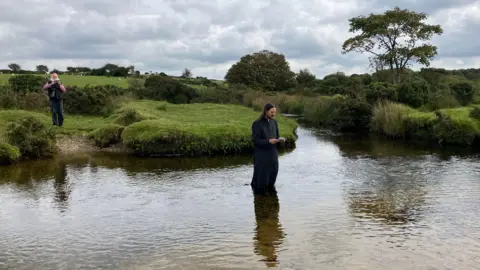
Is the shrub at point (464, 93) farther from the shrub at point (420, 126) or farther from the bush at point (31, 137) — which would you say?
the bush at point (31, 137)

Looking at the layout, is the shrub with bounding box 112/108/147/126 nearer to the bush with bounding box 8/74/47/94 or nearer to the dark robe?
the dark robe

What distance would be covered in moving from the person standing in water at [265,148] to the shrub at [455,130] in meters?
12.7

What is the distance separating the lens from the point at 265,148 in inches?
470

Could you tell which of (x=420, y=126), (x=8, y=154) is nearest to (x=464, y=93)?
(x=420, y=126)

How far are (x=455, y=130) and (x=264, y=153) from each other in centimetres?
1332

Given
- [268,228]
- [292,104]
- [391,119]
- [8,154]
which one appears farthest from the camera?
[292,104]

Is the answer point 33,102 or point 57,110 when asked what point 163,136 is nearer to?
point 57,110

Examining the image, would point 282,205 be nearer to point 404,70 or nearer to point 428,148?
point 428,148

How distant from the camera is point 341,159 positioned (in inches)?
726

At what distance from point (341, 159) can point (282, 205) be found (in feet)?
25.7

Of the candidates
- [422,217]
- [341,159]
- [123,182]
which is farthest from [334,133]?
[422,217]

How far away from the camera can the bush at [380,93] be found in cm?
2980

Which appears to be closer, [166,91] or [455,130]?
[455,130]

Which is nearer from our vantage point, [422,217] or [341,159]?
[422,217]
